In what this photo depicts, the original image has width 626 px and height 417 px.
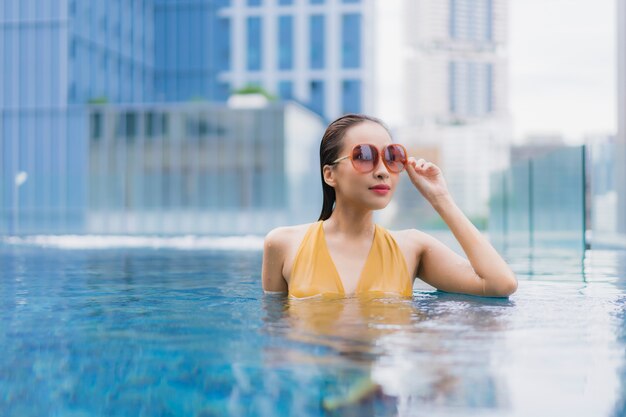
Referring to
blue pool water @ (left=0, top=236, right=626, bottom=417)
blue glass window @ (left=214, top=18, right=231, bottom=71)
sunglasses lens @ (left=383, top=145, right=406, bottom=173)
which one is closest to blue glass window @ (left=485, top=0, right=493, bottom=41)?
blue glass window @ (left=214, top=18, right=231, bottom=71)

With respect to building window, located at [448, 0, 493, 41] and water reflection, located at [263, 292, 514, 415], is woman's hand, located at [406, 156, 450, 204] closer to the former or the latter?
water reflection, located at [263, 292, 514, 415]

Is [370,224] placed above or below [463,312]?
above

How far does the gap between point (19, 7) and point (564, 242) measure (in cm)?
2665

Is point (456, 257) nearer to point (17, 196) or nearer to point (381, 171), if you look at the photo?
point (381, 171)

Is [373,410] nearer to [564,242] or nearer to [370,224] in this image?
[370,224]

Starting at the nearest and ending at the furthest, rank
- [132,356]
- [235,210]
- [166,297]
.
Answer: [132,356]
[166,297]
[235,210]

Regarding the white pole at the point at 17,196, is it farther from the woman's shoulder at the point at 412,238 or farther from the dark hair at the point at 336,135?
the dark hair at the point at 336,135

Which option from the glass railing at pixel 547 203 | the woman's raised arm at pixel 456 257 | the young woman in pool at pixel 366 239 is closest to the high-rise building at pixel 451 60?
the glass railing at pixel 547 203

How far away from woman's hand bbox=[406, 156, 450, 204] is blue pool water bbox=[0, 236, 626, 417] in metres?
0.49

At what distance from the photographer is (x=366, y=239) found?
366 centimetres

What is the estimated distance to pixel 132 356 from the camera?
2.66 m

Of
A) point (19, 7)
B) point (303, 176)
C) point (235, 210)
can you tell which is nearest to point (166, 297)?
point (235, 210)

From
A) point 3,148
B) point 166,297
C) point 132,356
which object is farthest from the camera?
point 3,148

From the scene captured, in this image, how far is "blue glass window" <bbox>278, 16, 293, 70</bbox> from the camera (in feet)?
140
